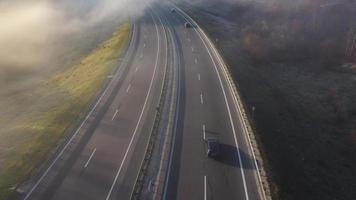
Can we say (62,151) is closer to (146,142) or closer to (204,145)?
(146,142)

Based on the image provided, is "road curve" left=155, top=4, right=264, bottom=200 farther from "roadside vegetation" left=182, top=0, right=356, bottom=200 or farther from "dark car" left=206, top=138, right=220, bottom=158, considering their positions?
"roadside vegetation" left=182, top=0, right=356, bottom=200

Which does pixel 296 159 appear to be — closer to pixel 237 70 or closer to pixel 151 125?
pixel 151 125

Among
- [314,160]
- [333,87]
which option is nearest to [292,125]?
[314,160]

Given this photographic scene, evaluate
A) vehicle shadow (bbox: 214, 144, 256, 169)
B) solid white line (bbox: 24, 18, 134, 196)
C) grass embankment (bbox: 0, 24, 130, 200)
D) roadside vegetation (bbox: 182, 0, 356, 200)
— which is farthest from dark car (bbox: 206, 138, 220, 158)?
grass embankment (bbox: 0, 24, 130, 200)

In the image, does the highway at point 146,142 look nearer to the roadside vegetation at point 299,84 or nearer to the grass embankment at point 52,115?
the grass embankment at point 52,115

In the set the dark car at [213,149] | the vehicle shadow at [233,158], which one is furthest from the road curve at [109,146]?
the vehicle shadow at [233,158]

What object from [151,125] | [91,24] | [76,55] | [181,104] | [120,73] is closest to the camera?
[151,125]
